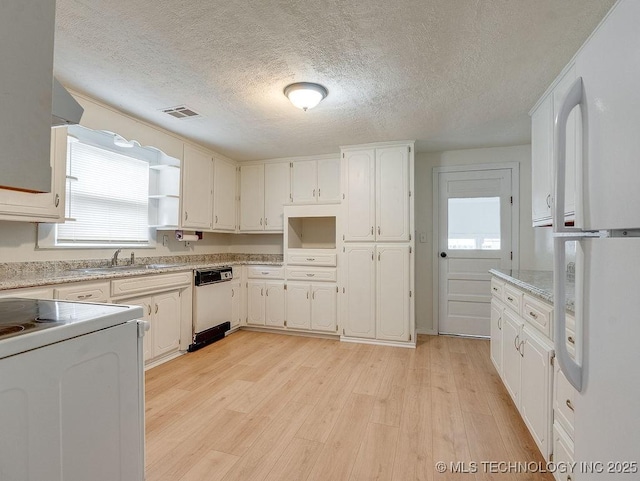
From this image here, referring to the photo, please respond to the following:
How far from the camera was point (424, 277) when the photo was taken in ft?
13.6

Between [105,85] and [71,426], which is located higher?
[105,85]

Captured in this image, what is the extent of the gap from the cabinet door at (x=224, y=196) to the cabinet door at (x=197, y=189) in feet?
0.35

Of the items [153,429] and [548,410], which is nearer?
[548,410]

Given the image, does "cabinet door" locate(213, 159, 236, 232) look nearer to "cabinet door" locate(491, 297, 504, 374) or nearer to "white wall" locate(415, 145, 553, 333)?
"white wall" locate(415, 145, 553, 333)

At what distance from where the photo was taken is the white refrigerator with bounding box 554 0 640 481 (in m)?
0.61

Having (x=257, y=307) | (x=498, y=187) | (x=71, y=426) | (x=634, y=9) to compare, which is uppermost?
(x=498, y=187)

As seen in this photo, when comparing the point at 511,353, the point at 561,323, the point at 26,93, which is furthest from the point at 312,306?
the point at 26,93

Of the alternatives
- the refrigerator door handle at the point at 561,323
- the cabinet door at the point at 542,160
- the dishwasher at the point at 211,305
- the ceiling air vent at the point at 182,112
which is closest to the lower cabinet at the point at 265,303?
the dishwasher at the point at 211,305

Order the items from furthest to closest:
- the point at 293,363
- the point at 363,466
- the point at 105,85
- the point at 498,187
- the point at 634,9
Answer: the point at 498,187 < the point at 293,363 < the point at 105,85 < the point at 363,466 < the point at 634,9

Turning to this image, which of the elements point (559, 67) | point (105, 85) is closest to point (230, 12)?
point (105, 85)

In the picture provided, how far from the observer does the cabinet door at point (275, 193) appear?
4.36 meters

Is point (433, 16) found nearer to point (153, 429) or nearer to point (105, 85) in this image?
point (105, 85)

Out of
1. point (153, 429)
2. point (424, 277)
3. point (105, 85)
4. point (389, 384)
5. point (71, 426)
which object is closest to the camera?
point (71, 426)

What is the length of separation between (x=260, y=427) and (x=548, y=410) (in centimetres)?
163
